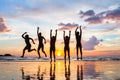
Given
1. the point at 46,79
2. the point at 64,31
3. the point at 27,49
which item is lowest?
the point at 46,79

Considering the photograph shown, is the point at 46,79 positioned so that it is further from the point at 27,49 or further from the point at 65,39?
the point at 65,39

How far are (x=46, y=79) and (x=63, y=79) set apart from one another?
41.4 inches

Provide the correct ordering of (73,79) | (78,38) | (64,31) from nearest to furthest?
1. (73,79)
2. (78,38)
3. (64,31)

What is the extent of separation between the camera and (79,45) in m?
28.2

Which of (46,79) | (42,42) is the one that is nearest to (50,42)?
(42,42)

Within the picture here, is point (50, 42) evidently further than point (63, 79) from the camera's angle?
Yes

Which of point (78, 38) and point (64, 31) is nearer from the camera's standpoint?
point (78, 38)

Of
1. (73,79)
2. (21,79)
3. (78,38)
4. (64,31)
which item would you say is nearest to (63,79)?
(73,79)

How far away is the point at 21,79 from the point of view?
1698 cm

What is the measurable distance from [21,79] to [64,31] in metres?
16.0

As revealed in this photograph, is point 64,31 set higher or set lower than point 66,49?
higher

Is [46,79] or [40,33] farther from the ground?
[40,33]

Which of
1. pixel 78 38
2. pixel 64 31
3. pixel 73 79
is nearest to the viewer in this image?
pixel 73 79

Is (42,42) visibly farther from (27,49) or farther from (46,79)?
(46,79)
